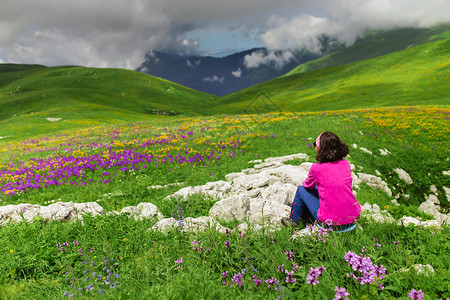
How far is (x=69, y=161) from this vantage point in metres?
14.0

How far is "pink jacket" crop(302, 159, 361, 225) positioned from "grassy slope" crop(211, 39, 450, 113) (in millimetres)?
35863

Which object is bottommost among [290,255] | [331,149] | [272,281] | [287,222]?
[287,222]

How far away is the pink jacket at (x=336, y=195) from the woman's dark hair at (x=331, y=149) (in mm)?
134

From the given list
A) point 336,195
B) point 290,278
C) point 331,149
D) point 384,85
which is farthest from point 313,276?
point 384,85

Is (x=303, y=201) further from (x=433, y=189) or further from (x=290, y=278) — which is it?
(x=433, y=189)

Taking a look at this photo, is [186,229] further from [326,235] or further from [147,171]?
[147,171]

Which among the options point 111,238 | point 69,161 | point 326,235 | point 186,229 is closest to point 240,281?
point 326,235

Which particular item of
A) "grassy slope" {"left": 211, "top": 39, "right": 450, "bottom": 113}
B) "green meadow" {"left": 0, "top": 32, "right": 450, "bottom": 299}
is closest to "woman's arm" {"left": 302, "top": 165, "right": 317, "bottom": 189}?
"green meadow" {"left": 0, "top": 32, "right": 450, "bottom": 299}

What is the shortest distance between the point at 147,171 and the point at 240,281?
9977 millimetres

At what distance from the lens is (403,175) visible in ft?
41.3

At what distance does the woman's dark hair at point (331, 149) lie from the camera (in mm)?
5148

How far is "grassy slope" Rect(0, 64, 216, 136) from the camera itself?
48.6 meters

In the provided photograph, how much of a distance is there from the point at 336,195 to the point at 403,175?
10884 mm

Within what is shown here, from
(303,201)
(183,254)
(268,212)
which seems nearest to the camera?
(183,254)
